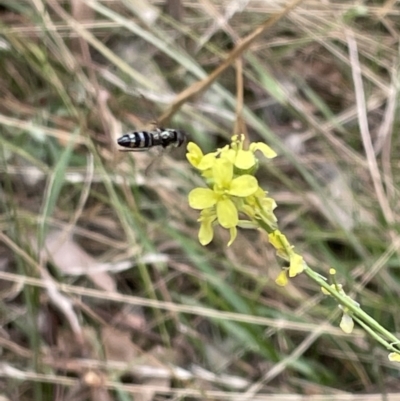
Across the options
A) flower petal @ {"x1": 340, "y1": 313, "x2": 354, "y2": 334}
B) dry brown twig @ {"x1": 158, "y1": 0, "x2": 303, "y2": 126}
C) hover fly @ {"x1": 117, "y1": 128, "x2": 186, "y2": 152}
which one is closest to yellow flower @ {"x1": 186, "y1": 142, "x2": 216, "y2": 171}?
flower petal @ {"x1": 340, "y1": 313, "x2": 354, "y2": 334}

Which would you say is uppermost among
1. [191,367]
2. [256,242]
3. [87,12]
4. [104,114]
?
[87,12]

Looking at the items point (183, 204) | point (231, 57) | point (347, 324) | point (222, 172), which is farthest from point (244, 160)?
point (183, 204)

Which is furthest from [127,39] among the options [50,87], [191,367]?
[191,367]

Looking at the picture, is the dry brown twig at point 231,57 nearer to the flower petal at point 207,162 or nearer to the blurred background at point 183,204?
the blurred background at point 183,204

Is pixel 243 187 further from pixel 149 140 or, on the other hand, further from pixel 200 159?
pixel 149 140

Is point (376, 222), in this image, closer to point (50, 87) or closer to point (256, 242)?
point (256, 242)

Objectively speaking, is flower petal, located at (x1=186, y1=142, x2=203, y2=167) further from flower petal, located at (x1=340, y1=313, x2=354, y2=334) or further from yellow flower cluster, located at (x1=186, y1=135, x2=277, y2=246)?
flower petal, located at (x1=340, y1=313, x2=354, y2=334)

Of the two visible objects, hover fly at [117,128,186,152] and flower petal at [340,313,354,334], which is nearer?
flower petal at [340,313,354,334]
